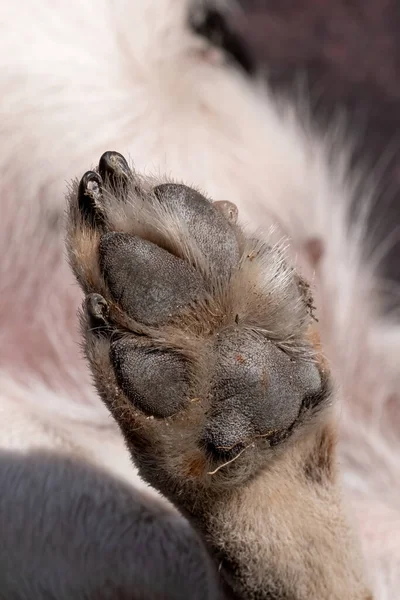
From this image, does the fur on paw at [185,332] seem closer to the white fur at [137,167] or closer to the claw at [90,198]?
the claw at [90,198]

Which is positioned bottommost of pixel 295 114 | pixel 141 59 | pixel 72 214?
pixel 72 214

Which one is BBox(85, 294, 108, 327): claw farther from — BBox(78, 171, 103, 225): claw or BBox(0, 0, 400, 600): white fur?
BBox(0, 0, 400, 600): white fur

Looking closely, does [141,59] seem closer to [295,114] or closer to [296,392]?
[295,114]

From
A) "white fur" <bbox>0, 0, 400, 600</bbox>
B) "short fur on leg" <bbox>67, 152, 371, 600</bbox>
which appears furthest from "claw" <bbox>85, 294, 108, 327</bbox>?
"white fur" <bbox>0, 0, 400, 600</bbox>

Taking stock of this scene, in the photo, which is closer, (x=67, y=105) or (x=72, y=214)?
(x=72, y=214)

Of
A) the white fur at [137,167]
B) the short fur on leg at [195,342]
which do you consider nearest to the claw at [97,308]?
the short fur on leg at [195,342]

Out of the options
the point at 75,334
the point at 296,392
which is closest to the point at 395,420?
the point at 75,334

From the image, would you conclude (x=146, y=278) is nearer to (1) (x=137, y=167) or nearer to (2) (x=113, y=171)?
(2) (x=113, y=171)
